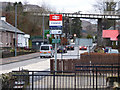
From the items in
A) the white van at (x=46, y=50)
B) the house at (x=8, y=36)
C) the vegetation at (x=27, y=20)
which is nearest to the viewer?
the white van at (x=46, y=50)

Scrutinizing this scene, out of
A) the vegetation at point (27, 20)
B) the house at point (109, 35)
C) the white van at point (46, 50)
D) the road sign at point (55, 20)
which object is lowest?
the white van at point (46, 50)

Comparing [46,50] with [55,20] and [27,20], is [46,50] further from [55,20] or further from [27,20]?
[27,20]

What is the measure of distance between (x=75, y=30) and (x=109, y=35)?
1317 inches

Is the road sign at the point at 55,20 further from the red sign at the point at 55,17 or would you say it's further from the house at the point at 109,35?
the house at the point at 109,35

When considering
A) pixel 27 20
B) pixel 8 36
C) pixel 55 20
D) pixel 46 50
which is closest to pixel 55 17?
pixel 55 20

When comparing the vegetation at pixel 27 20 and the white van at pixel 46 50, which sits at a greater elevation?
the vegetation at pixel 27 20

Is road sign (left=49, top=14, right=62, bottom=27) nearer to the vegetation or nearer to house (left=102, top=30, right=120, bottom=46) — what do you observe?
house (left=102, top=30, right=120, bottom=46)

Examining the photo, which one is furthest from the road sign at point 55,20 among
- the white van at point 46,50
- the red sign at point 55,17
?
the white van at point 46,50

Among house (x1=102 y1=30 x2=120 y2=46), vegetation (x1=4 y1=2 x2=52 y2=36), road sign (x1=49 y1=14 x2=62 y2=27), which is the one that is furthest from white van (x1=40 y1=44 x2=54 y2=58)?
vegetation (x1=4 y1=2 x2=52 y2=36)

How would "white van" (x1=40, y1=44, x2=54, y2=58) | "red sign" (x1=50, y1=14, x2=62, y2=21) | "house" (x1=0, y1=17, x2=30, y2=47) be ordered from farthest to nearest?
"house" (x1=0, y1=17, x2=30, y2=47) < "white van" (x1=40, y1=44, x2=54, y2=58) < "red sign" (x1=50, y1=14, x2=62, y2=21)

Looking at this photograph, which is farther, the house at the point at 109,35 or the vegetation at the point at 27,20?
the vegetation at the point at 27,20

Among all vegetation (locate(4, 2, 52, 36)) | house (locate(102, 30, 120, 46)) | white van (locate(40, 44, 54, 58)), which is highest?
vegetation (locate(4, 2, 52, 36))

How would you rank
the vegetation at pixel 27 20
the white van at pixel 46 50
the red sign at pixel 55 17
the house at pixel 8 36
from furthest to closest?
1. the vegetation at pixel 27 20
2. the house at pixel 8 36
3. the white van at pixel 46 50
4. the red sign at pixel 55 17

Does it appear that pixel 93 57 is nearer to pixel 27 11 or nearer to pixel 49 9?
pixel 49 9
